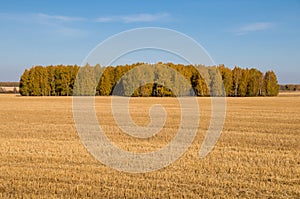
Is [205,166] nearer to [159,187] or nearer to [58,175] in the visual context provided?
[159,187]

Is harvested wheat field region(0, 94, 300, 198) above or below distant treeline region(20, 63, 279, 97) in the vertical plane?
below

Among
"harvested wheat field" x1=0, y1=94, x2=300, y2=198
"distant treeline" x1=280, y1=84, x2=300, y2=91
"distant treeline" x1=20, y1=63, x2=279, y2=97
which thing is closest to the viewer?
"harvested wheat field" x1=0, y1=94, x2=300, y2=198

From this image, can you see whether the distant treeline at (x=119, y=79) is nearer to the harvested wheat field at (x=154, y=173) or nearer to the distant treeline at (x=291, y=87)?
the harvested wheat field at (x=154, y=173)

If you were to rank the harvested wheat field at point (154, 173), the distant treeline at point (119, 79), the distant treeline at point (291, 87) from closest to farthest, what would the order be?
the harvested wheat field at point (154, 173) < the distant treeline at point (119, 79) < the distant treeline at point (291, 87)

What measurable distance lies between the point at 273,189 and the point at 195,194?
1.85 metres

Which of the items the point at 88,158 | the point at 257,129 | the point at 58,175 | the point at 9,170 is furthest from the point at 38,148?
the point at 257,129

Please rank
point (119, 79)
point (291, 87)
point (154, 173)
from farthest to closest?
1. point (291, 87)
2. point (119, 79)
3. point (154, 173)

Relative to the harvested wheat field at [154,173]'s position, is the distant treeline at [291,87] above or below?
above

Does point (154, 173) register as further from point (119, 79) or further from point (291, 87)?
point (291, 87)

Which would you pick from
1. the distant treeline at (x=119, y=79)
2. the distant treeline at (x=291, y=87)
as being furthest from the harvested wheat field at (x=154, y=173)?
the distant treeline at (x=291, y=87)

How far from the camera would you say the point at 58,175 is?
9148 millimetres

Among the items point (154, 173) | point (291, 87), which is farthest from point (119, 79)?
point (291, 87)

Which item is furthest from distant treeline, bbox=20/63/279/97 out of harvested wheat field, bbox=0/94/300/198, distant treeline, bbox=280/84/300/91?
distant treeline, bbox=280/84/300/91

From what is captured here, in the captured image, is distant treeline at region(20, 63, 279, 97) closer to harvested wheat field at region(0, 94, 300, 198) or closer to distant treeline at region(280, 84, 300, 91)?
harvested wheat field at region(0, 94, 300, 198)
